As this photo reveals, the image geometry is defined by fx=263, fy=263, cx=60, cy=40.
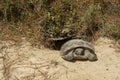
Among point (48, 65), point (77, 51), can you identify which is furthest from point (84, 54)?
point (48, 65)

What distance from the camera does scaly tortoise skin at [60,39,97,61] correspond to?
11.6ft

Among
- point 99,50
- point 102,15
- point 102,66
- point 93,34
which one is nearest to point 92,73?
point 102,66

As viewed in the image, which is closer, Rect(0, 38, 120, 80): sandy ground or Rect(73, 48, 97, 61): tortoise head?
Rect(0, 38, 120, 80): sandy ground

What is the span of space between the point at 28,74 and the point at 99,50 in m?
1.16

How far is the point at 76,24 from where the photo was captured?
4023 millimetres

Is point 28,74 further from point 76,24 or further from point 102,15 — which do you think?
point 102,15

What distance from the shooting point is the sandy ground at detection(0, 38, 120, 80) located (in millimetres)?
3227

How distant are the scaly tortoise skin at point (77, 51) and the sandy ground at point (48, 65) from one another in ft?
0.22

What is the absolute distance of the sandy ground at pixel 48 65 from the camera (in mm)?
3227

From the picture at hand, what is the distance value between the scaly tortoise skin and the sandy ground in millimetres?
68

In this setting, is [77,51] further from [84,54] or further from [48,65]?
[48,65]

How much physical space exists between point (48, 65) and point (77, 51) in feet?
1.49

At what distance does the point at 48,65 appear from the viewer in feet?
11.1

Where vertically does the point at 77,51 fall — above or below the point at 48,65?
above
